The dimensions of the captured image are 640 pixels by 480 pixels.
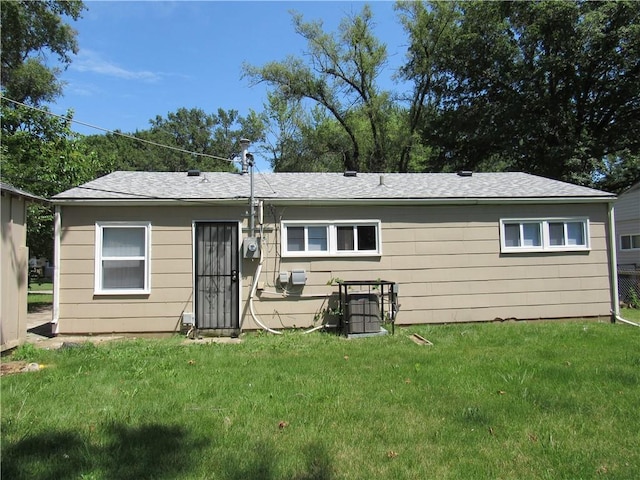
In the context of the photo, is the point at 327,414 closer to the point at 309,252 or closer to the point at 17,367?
the point at 17,367

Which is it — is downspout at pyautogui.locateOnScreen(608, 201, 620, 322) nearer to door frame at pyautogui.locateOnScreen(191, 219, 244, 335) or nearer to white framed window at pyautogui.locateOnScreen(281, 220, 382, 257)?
white framed window at pyautogui.locateOnScreen(281, 220, 382, 257)

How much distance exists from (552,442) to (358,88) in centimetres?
2187

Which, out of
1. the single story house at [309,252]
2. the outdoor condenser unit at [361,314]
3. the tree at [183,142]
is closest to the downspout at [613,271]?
the single story house at [309,252]

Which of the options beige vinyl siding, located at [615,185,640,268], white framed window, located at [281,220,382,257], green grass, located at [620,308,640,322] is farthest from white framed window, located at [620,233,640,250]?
white framed window, located at [281,220,382,257]

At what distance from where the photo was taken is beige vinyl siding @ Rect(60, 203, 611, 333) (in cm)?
805

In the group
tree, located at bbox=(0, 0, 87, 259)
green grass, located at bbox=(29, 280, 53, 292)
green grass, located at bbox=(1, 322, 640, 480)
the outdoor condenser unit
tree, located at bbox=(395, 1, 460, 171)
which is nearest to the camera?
green grass, located at bbox=(1, 322, 640, 480)

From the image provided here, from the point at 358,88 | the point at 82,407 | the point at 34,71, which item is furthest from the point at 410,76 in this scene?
the point at 82,407

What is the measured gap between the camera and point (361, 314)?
7.82 meters

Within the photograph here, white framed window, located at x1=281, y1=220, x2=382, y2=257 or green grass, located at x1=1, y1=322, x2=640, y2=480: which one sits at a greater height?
white framed window, located at x1=281, y1=220, x2=382, y2=257

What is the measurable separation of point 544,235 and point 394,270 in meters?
3.19

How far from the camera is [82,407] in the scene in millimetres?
4133

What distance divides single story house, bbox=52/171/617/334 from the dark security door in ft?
0.06

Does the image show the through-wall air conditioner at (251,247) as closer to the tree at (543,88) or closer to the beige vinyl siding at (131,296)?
the beige vinyl siding at (131,296)

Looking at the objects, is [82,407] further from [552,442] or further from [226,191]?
[226,191]
